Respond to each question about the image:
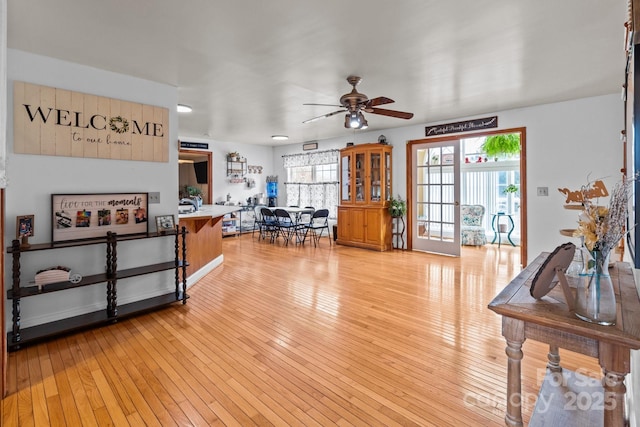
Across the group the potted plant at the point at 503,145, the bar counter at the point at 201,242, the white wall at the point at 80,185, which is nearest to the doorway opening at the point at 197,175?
the bar counter at the point at 201,242

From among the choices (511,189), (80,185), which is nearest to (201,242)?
(80,185)

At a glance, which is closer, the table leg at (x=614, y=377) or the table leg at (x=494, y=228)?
the table leg at (x=614, y=377)

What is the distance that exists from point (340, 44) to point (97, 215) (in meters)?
2.71

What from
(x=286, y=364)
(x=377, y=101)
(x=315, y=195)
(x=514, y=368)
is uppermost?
(x=377, y=101)

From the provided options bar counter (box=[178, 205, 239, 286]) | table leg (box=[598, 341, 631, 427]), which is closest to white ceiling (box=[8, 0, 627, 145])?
bar counter (box=[178, 205, 239, 286])

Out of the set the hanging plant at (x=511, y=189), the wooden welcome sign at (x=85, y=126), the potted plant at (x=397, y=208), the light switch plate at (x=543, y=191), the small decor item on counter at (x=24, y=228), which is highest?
the wooden welcome sign at (x=85, y=126)

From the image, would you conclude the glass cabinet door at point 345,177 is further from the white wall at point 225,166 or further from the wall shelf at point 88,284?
the wall shelf at point 88,284

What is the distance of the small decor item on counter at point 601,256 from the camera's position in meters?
1.17

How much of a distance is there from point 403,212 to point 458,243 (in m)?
1.14

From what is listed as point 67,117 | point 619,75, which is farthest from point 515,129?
point 67,117

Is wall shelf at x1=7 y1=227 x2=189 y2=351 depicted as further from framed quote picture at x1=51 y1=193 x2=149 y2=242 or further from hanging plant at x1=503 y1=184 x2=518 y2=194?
hanging plant at x1=503 y1=184 x2=518 y2=194

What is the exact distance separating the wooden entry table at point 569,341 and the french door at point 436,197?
4092mm

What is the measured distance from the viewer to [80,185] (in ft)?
9.89

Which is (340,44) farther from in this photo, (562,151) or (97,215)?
(562,151)
